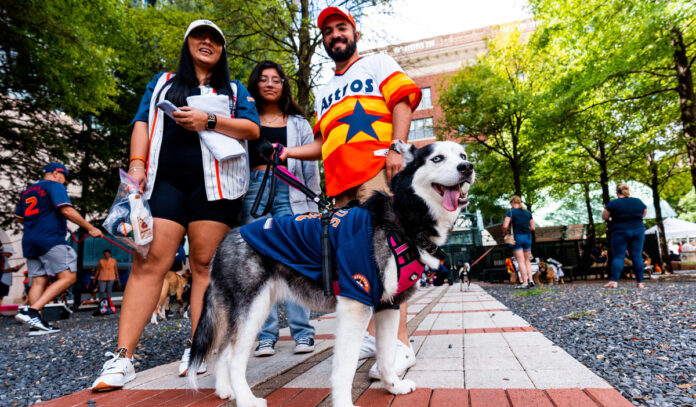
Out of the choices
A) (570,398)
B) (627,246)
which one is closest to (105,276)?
(570,398)

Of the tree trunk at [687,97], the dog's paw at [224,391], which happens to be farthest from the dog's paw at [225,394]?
the tree trunk at [687,97]

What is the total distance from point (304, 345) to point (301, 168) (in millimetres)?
1780

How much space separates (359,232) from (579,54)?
13.0 m

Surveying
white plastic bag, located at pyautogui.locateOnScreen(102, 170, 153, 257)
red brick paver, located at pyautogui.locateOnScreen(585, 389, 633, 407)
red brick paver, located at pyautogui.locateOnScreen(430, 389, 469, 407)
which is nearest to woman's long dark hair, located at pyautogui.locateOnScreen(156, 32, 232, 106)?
white plastic bag, located at pyautogui.locateOnScreen(102, 170, 153, 257)

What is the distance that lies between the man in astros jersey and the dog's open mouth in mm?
487

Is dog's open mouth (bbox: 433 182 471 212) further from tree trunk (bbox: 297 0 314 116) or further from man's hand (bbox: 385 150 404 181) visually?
tree trunk (bbox: 297 0 314 116)

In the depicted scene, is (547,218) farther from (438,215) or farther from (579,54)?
(438,215)

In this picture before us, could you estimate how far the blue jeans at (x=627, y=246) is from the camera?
8.77 m

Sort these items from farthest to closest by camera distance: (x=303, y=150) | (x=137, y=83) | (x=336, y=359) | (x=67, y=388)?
(x=137, y=83) → (x=303, y=150) → (x=67, y=388) → (x=336, y=359)

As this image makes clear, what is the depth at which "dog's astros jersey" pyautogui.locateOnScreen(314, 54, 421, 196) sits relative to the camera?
2.93 meters

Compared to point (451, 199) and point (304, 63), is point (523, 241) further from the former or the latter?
point (451, 199)

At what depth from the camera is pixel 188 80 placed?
10.3 ft

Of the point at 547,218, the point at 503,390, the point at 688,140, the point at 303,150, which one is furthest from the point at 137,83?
the point at 547,218

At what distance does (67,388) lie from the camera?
2.96m
